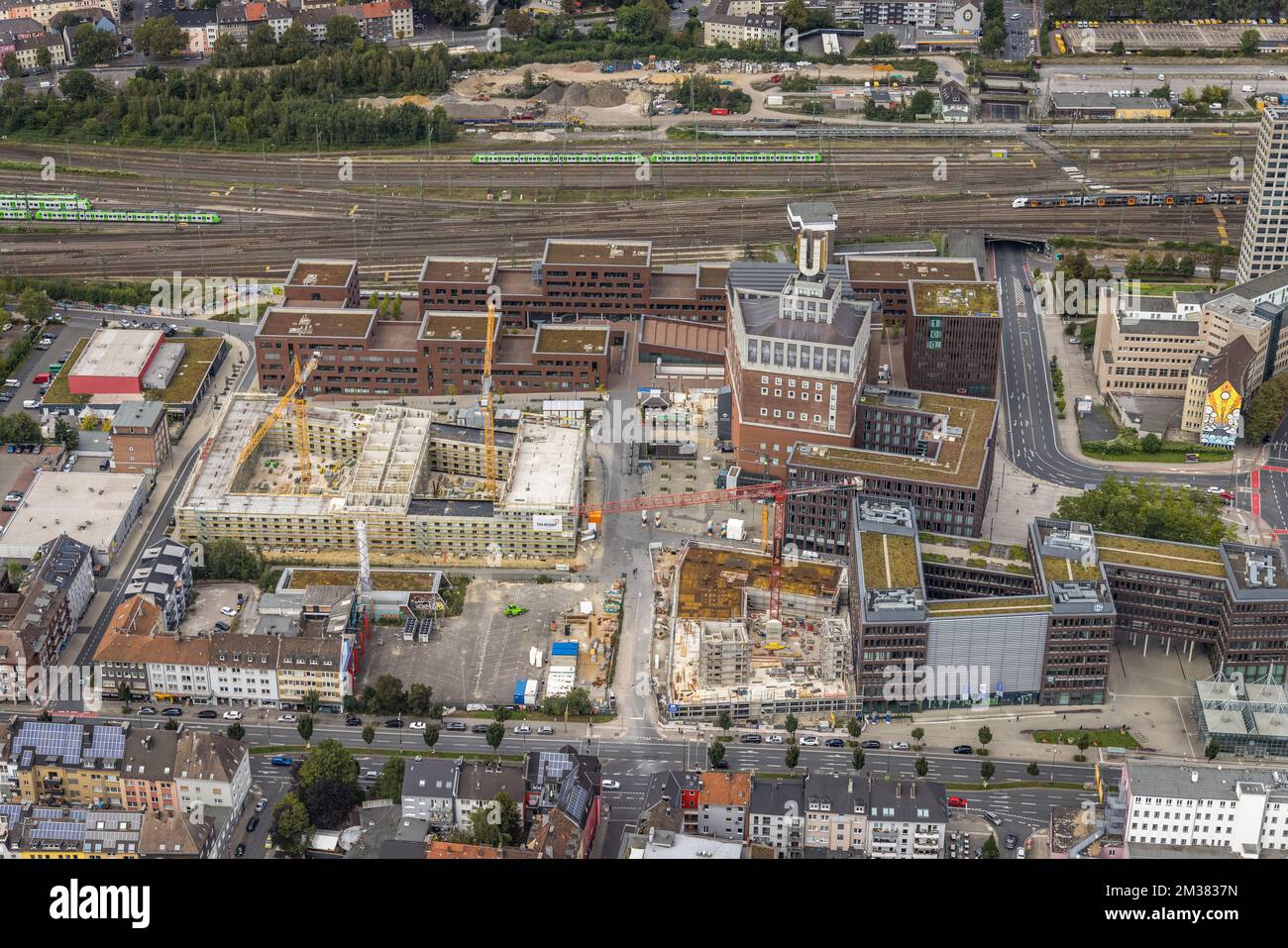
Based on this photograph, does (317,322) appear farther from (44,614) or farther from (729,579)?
(729,579)

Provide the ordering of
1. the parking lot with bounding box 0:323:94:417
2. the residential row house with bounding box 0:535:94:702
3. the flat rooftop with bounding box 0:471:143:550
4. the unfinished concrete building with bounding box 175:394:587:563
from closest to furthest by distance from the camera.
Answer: the residential row house with bounding box 0:535:94:702
the flat rooftop with bounding box 0:471:143:550
the unfinished concrete building with bounding box 175:394:587:563
the parking lot with bounding box 0:323:94:417

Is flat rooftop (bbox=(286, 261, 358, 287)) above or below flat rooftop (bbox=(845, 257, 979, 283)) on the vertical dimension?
below

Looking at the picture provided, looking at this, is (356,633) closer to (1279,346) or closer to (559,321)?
(559,321)

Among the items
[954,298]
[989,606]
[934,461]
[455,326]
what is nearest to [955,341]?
[954,298]

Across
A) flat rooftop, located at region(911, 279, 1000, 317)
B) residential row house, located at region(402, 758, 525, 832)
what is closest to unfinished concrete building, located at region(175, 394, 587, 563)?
residential row house, located at region(402, 758, 525, 832)

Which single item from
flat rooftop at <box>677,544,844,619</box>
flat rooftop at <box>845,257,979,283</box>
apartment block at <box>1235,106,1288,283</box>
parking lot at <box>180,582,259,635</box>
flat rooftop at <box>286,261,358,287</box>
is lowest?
parking lot at <box>180,582,259,635</box>

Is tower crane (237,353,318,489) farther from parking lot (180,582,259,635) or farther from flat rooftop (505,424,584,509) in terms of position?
flat rooftop (505,424,584,509)
